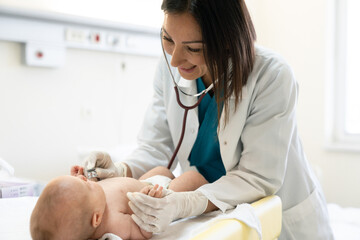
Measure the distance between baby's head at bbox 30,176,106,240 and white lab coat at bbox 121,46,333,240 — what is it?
14.8 inches

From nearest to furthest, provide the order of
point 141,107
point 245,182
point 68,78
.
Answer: point 245,182
point 68,78
point 141,107

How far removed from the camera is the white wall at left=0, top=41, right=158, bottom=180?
7.69ft

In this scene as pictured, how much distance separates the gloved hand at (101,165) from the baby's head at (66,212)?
0.32m

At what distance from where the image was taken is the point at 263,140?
134cm

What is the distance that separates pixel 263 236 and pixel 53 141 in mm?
1732

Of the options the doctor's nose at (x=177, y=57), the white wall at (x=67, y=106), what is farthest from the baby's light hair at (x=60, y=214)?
the white wall at (x=67, y=106)

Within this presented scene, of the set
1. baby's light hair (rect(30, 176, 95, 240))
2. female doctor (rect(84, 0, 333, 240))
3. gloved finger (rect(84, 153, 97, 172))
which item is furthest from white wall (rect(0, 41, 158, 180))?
baby's light hair (rect(30, 176, 95, 240))

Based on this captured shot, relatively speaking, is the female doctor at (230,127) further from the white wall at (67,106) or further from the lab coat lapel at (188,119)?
the white wall at (67,106)

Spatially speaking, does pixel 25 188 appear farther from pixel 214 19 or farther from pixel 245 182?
pixel 214 19

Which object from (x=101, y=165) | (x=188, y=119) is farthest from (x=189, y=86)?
(x=101, y=165)

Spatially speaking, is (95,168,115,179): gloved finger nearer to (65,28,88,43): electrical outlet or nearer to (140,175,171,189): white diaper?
(140,175,171,189): white diaper

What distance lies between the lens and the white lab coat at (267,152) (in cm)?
133

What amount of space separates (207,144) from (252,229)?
55cm

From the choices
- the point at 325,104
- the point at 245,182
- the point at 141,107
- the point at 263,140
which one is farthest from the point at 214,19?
the point at 325,104
